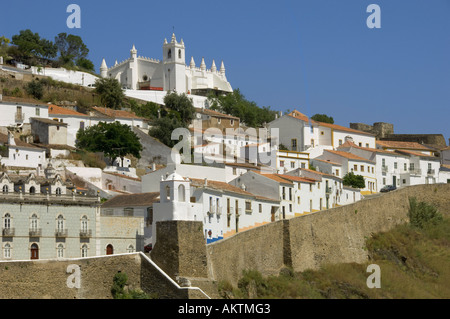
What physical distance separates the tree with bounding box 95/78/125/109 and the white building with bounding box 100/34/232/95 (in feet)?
28.9

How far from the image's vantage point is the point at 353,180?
73.9 m

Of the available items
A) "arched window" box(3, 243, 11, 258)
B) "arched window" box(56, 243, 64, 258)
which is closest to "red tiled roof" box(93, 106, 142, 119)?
"arched window" box(56, 243, 64, 258)

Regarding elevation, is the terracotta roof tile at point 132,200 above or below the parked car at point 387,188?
below

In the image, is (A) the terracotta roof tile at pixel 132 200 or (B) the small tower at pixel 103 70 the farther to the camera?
(B) the small tower at pixel 103 70

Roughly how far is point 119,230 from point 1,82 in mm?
40721

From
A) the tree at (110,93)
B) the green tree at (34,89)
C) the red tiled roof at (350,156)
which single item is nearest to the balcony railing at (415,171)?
the red tiled roof at (350,156)

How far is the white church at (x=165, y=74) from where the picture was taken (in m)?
102

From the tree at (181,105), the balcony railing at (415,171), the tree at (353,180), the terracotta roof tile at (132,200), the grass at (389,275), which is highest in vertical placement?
the tree at (181,105)

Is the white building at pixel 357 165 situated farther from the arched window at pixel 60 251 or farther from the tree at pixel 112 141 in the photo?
the arched window at pixel 60 251

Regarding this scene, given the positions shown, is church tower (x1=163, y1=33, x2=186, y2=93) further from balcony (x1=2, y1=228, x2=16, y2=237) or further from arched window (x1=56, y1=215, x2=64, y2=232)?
balcony (x1=2, y1=228, x2=16, y2=237)

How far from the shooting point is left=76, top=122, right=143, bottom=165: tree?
242ft

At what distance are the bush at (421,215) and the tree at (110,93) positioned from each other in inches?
1311

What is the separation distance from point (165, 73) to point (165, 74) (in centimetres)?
17

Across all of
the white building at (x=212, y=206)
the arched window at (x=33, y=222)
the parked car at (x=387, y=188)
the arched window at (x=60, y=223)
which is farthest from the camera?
the parked car at (x=387, y=188)
